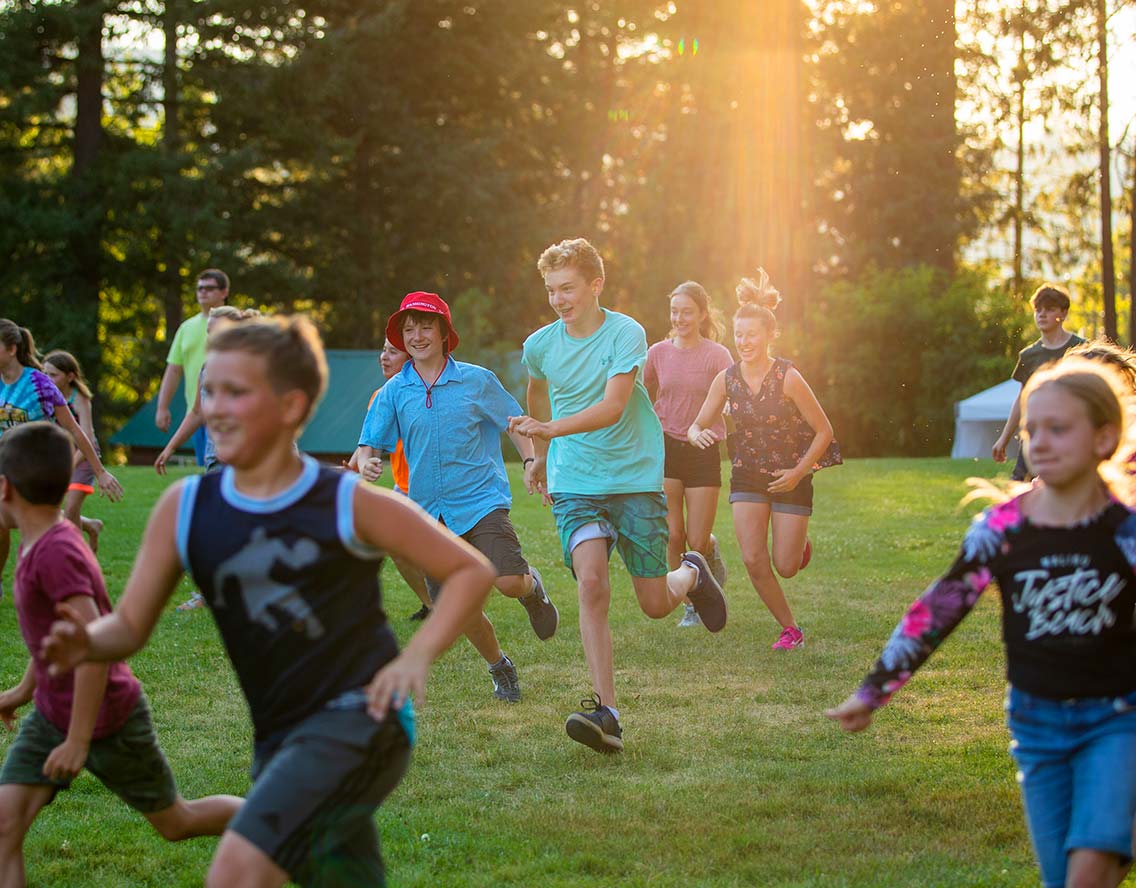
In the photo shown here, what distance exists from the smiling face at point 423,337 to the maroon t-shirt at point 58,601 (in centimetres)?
354

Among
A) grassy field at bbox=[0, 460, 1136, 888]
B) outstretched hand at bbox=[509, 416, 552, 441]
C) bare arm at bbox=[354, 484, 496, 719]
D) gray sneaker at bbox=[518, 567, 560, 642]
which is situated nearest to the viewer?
bare arm at bbox=[354, 484, 496, 719]

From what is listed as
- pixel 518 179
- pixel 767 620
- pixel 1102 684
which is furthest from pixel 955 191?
pixel 1102 684

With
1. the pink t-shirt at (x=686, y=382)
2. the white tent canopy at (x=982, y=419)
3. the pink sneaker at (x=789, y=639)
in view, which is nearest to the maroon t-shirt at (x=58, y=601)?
the pink sneaker at (x=789, y=639)

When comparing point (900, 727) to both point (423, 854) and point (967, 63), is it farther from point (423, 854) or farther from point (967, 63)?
point (967, 63)

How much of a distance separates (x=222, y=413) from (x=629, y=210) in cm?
4326

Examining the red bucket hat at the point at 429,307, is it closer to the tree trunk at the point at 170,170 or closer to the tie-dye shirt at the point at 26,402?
the tie-dye shirt at the point at 26,402

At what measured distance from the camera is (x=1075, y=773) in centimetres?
359

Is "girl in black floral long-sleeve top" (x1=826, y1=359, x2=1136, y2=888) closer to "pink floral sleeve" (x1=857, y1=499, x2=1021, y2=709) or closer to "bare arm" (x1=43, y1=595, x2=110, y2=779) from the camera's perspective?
"pink floral sleeve" (x1=857, y1=499, x2=1021, y2=709)

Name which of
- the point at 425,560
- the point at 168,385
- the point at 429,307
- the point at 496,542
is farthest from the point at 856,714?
the point at 168,385

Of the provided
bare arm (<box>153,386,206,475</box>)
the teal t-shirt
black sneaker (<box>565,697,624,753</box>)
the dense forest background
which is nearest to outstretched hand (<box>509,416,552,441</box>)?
the teal t-shirt

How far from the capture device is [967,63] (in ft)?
145

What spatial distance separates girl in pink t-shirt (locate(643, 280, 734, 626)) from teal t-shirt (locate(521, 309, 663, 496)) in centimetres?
297

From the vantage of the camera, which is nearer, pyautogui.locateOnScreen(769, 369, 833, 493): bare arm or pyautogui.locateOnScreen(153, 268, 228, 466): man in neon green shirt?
pyautogui.locateOnScreen(769, 369, 833, 493): bare arm

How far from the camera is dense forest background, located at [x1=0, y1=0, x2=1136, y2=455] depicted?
36.5m
